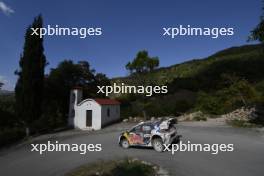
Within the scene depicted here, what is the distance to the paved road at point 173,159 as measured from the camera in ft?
35.2

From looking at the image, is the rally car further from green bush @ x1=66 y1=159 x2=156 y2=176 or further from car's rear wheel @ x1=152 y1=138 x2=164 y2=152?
green bush @ x1=66 y1=159 x2=156 y2=176

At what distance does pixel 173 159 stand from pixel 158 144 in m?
2.12

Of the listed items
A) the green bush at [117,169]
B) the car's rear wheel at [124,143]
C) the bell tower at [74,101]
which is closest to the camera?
the green bush at [117,169]

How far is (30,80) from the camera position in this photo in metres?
23.2

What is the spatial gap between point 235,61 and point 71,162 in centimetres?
5616

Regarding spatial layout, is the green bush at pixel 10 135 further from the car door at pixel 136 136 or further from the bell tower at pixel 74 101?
the car door at pixel 136 136

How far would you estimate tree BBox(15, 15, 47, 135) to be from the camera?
22547mm

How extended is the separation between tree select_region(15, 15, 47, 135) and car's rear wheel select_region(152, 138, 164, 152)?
482 inches

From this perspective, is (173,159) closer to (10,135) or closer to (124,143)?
(124,143)

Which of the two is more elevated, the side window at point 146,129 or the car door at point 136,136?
the side window at point 146,129

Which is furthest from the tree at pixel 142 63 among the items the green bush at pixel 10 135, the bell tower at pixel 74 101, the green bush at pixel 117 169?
the green bush at pixel 117 169

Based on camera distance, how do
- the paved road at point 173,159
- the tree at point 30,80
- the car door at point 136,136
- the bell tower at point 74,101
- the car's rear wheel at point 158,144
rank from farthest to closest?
the bell tower at point 74,101 → the tree at point 30,80 → the car door at point 136,136 → the car's rear wheel at point 158,144 → the paved road at point 173,159

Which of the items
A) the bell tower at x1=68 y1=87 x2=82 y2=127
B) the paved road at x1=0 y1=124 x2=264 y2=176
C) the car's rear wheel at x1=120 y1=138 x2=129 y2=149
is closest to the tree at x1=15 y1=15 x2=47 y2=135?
the bell tower at x1=68 y1=87 x2=82 y2=127

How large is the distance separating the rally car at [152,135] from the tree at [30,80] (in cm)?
1038
